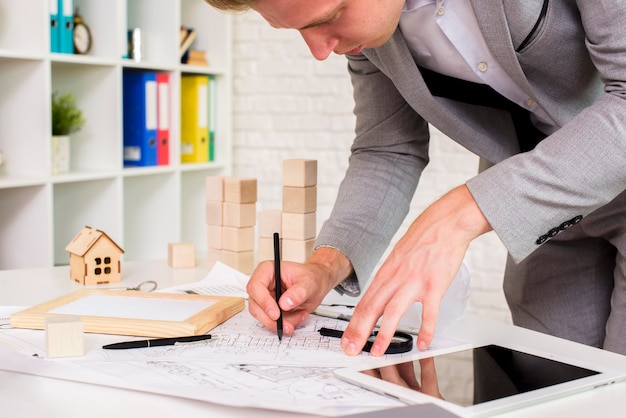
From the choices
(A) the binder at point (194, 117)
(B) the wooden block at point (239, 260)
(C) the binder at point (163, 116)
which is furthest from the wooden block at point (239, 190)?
(A) the binder at point (194, 117)

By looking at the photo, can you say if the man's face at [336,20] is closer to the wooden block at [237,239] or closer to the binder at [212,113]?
the wooden block at [237,239]

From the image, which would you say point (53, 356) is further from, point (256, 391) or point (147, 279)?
point (147, 279)

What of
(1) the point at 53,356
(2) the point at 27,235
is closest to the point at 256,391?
(1) the point at 53,356

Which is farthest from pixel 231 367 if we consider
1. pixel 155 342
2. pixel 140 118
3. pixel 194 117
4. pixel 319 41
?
pixel 194 117

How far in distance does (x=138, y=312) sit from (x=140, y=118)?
2.08 metres

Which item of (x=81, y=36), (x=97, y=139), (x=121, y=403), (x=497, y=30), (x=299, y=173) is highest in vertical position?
(x=81, y=36)

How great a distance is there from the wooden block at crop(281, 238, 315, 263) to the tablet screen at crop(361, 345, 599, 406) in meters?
0.62

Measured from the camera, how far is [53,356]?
3.03 ft

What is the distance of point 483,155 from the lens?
1.32 metres

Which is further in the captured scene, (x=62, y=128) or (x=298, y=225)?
(x=62, y=128)

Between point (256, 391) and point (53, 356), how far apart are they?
277 millimetres

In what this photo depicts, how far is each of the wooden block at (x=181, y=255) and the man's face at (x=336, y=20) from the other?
72 centimetres

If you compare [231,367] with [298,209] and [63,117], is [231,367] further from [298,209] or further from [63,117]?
[63,117]

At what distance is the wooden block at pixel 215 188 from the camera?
163 centimetres
